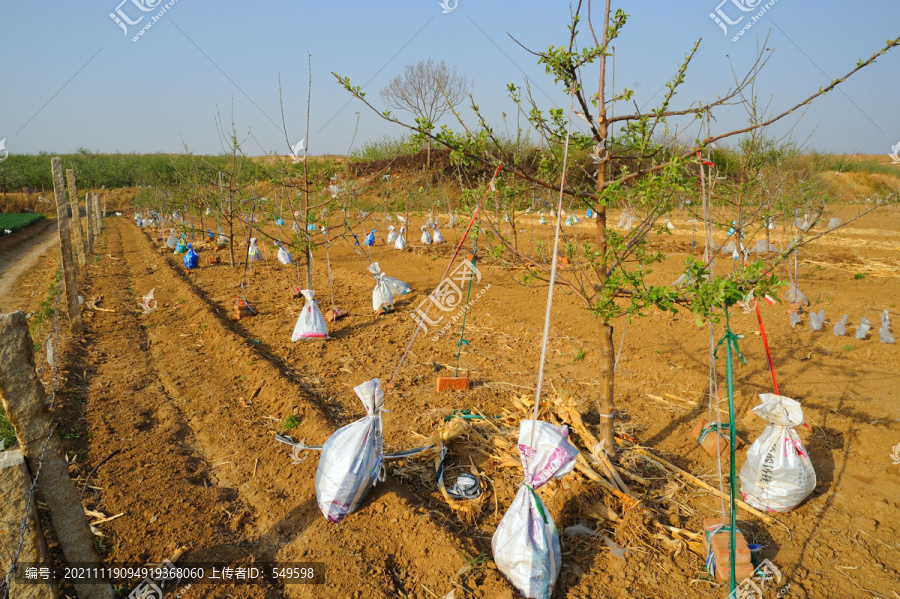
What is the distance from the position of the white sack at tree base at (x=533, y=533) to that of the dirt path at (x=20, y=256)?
29.0 ft

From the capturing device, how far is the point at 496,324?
738 cm

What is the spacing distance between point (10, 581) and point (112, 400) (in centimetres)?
308

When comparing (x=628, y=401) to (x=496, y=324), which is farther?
(x=496, y=324)

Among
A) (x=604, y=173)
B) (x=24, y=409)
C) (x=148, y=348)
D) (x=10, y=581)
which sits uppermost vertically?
(x=604, y=173)

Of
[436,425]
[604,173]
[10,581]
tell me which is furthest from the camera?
[436,425]

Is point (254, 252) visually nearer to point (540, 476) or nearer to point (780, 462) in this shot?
point (540, 476)

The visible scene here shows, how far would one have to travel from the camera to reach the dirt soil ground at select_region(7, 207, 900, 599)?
2.88 metres

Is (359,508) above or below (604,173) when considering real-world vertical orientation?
below

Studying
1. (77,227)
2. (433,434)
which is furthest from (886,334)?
(77,227)

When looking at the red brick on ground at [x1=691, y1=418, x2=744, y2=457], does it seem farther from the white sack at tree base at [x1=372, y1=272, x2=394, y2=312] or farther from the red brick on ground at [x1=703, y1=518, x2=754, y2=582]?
the white sack at tree base at [x1=372, y1=272, x2=394, y2=312]

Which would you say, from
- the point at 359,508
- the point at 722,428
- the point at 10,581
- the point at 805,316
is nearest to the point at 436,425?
the point at 359,508

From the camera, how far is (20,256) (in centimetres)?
1539

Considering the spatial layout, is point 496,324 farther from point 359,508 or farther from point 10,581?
point 10,581

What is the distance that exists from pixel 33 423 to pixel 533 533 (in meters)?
2.40
